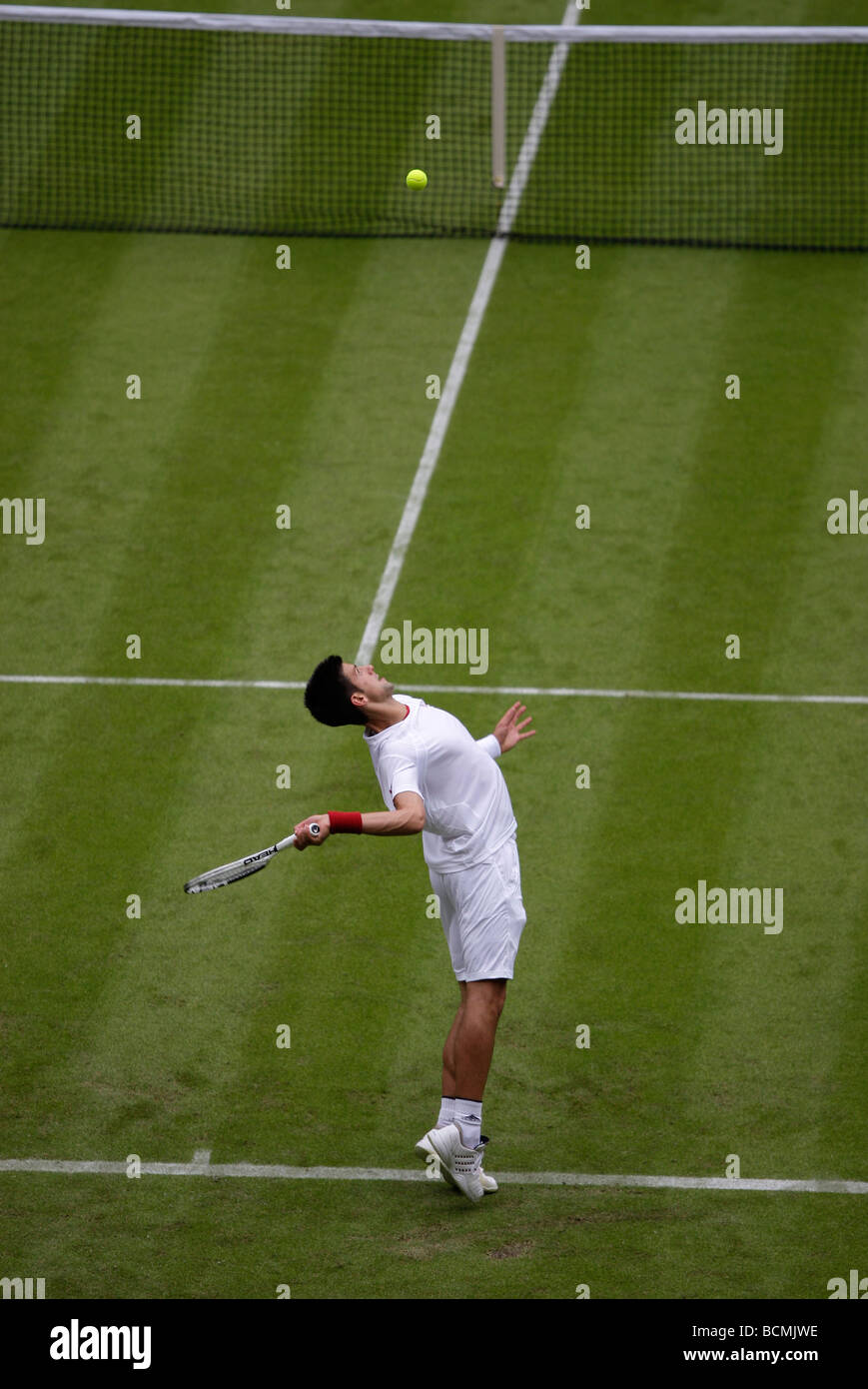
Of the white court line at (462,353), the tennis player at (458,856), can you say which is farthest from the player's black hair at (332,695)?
the white court line at (462,353)

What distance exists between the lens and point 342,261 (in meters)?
18.4

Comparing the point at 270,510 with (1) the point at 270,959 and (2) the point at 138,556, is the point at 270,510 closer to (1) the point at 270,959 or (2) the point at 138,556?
(2) the point at 138,556

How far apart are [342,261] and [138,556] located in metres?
5.39

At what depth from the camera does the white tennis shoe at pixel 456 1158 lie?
8.23 meters

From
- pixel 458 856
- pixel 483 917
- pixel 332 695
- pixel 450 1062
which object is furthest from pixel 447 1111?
pixel 332 695

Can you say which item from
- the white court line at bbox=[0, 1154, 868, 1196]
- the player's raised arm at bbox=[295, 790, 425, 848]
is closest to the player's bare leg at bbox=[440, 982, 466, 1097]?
the white court line at bbox=[0, 1154, 868, 1196]

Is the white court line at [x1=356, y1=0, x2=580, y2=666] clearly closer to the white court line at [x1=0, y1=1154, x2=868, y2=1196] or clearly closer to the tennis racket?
the tennis racket

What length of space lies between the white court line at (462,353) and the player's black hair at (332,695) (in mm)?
4418

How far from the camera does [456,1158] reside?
27.1 feet

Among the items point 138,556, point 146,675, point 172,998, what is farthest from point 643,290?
point 172,998

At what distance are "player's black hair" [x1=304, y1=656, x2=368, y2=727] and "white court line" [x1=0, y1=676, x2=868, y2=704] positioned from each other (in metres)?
4.42

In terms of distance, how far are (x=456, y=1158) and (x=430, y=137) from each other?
14.0m

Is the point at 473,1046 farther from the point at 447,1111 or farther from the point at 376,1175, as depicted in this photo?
the point at 376,1175
